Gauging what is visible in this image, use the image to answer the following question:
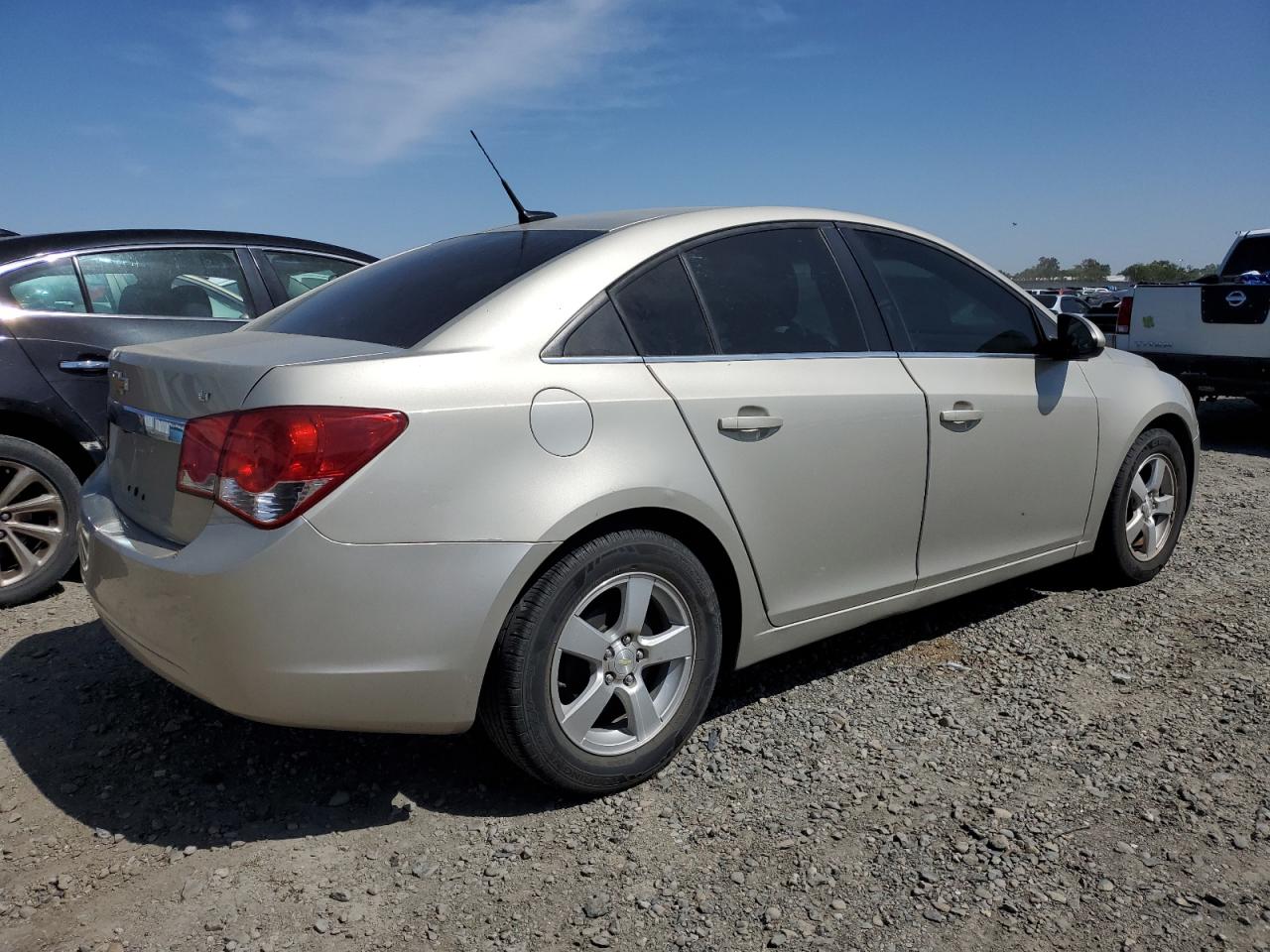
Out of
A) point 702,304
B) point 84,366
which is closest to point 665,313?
point 702,304

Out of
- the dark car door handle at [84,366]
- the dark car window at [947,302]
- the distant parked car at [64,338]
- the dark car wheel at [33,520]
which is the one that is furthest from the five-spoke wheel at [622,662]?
the dark car door handle at [84,366]

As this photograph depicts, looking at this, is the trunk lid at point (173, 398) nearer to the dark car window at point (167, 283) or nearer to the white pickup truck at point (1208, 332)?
the dark car window at point (167, 283)

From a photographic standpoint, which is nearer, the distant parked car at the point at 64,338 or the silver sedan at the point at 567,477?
the silver sedan at the point at 567,477

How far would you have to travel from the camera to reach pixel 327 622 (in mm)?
2396

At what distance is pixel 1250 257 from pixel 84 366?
1138 cm

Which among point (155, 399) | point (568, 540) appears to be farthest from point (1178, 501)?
point (155, 399)

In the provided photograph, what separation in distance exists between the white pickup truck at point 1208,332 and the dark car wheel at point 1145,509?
4922mm

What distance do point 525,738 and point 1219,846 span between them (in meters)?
1.76

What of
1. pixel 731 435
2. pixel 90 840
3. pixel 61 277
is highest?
pixel 61 277

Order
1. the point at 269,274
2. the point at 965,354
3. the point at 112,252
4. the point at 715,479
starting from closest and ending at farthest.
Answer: the point at 715,479, the point at 965,354, the point at 112,252, the point at 269,274

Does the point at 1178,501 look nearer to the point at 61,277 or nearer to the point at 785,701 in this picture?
the point at 785,701

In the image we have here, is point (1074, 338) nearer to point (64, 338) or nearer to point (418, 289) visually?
point (418, 289)

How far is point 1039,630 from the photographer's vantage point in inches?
164

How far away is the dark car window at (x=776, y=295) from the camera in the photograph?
317 centimetres
